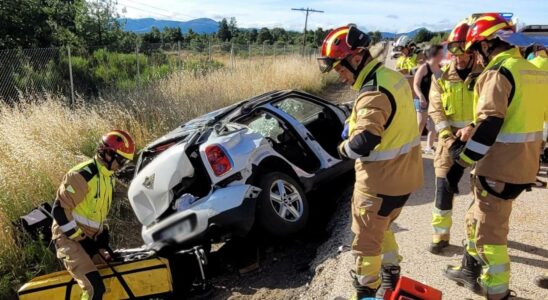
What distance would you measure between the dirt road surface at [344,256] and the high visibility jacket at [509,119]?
3.43 feet

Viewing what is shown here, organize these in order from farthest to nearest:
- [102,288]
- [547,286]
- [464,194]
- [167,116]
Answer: [167,116] < [464,194] < [102,288] < [547,286]

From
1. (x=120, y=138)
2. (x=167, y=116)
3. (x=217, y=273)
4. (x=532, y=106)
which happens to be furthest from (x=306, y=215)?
(x=167, y=116)

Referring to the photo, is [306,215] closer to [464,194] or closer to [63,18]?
[464,194]

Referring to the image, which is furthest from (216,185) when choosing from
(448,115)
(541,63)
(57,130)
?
(57,130)

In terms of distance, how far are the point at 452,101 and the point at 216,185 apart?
7.46ft

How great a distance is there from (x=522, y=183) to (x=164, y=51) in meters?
16.8

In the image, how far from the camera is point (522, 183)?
295cm

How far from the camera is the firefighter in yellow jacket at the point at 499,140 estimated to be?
279 centimetres

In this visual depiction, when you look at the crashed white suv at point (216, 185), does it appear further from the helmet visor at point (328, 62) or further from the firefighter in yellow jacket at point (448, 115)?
the helmet visor at point (328, 62)

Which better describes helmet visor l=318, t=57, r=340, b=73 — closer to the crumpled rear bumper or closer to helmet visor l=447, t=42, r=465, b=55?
helmet visor l=447, t=42, r=465, b=55

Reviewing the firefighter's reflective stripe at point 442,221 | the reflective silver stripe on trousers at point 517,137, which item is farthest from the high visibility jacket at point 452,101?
the reflective silver stripe on trousers at point 517,137

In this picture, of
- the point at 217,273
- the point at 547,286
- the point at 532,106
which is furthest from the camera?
the point at 217,273

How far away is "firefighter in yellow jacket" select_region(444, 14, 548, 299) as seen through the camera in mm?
2791

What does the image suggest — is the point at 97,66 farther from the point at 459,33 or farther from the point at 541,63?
the point at 541,63
